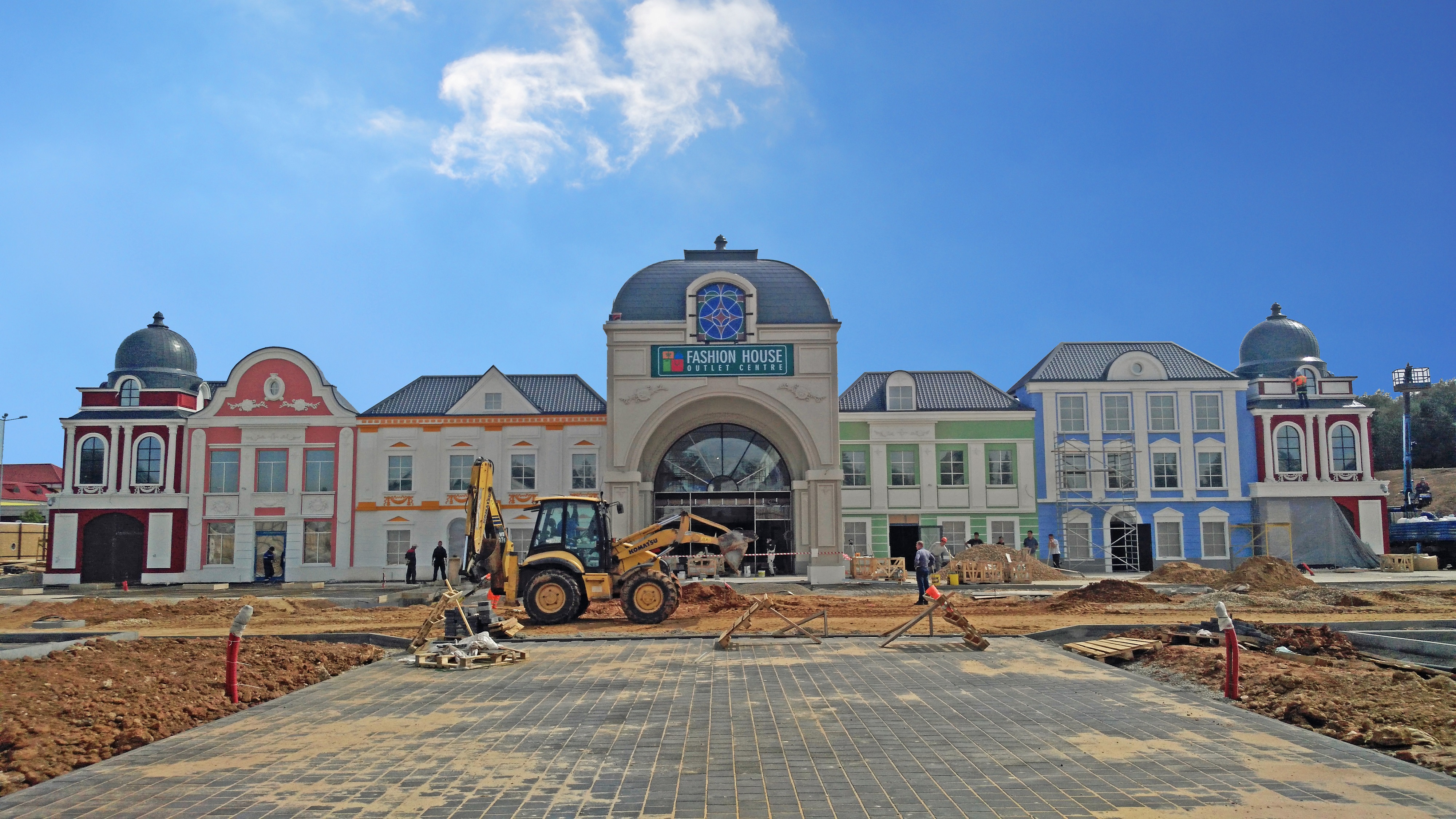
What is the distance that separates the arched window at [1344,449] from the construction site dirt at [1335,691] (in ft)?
105

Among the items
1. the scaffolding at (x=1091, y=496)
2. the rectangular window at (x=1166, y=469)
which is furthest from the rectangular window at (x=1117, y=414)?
the rectangular window at (x=1166, y=469)

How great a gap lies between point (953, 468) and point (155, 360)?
113 ft

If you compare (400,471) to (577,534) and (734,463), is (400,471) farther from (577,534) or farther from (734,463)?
(577,534)

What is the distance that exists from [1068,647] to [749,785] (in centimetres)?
940

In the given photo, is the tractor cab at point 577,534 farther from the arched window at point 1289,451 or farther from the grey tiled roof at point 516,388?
the arched window at point 1289,451

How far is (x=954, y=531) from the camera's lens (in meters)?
39.2

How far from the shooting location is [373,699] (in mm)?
11008

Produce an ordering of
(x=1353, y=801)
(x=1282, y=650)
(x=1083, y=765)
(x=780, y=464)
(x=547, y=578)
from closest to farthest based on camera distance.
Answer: (x=1353, y=801) < (x=1083, y=765) < (x=1282, y=650) < (x=547, y=578) < (x=780, y=464)

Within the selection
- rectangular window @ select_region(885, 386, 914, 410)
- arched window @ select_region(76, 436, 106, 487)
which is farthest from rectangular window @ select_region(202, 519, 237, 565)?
rectangular window @ select_region(885, 386, 914, 410)

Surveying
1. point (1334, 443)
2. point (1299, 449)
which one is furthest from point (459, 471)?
point (1334, 443)

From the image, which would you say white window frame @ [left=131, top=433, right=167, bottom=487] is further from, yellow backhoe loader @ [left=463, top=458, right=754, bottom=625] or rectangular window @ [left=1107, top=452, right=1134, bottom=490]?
rectangular window @ [left=1107, top=452, right=1134, bottom=490]

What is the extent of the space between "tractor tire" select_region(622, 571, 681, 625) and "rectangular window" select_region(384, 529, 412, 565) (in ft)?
71.1

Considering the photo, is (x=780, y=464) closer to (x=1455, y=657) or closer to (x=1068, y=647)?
(x=1068, y=647)

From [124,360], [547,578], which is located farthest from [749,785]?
[124,360]
